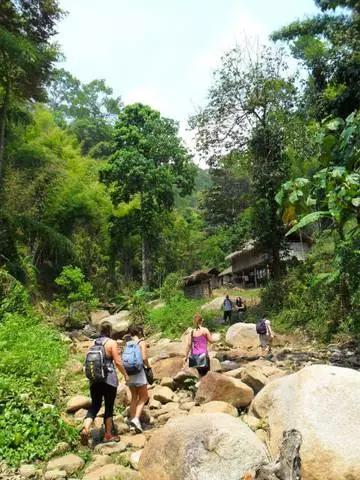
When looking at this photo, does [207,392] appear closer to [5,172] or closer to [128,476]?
[128,476]

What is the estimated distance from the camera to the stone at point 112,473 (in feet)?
15.8

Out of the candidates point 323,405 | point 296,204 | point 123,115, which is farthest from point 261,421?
point 123,115

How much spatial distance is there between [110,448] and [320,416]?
252 centimetres

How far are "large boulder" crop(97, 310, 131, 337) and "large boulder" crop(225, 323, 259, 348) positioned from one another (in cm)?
512

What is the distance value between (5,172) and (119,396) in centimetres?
1725

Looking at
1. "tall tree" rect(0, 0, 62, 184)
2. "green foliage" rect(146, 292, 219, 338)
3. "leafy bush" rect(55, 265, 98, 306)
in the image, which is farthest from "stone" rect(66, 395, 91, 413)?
"leafy bush" rect(55, 265, 98, 306)

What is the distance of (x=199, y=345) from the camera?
8156mm

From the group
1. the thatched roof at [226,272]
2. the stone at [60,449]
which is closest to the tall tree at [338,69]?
the stone at [60,449]

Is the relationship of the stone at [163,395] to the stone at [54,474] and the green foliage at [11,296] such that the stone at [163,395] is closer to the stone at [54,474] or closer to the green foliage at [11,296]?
the stone at [54,474]

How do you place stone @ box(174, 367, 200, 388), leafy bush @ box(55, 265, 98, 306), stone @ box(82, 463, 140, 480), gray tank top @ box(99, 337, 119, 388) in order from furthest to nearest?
leafy bush @ box(55, 265, 98, 306), stone @ box(174, 367, 200, 388), gray tank top @ box(99, 337, 119, 388), stone @ box(82, 463, 140, 480)

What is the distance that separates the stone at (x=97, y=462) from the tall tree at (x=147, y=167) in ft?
81.6

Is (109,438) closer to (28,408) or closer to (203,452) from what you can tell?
(28,408)

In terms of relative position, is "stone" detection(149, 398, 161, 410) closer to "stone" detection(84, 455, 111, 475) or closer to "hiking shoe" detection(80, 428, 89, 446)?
"hiking shoe" detection(80, 428, 89, 446)

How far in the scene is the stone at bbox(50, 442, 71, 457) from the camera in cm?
566
